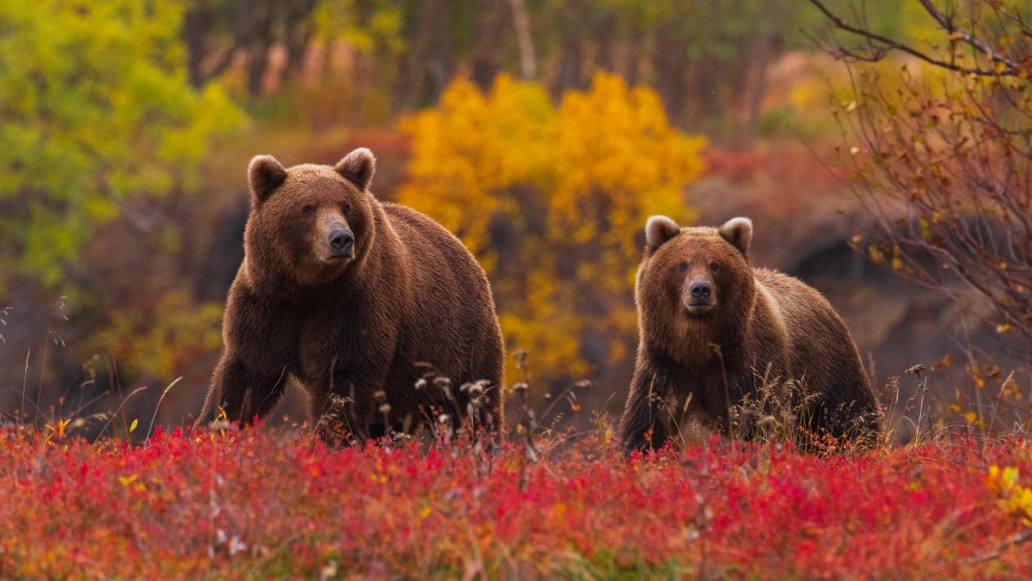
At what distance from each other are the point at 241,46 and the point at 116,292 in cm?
1168

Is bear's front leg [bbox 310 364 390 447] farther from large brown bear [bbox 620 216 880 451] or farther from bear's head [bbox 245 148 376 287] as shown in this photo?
large brown bear [bbox 620 216 880 451]

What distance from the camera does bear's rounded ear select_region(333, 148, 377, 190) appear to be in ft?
25.8

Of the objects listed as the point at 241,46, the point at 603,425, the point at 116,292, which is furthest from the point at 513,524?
the point at 241,46

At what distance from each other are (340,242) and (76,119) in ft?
108

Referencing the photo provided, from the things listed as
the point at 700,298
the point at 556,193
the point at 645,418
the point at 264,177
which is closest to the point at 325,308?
the point at 264,177

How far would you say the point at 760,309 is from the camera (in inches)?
328

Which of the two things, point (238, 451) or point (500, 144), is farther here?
point (500, 144)

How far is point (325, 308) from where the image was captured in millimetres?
7555

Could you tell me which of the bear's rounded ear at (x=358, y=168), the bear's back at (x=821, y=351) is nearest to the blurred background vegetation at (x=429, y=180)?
the bear's back at (x=821, y=351)

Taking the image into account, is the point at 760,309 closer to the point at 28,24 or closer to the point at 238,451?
the point at 238,451

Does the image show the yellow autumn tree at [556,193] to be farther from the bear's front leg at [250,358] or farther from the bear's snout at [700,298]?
the bear's front leg at [250,358]

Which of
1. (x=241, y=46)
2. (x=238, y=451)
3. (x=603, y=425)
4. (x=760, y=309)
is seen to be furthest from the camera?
(x=241, y=46)

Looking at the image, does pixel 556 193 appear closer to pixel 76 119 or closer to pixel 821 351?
pixel 76 119

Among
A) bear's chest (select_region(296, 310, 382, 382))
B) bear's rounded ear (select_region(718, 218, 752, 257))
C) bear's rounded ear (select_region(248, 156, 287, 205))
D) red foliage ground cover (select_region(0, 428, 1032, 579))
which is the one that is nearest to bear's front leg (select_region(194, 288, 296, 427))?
bear's chest (select_region(296, 310, 382, 382))
